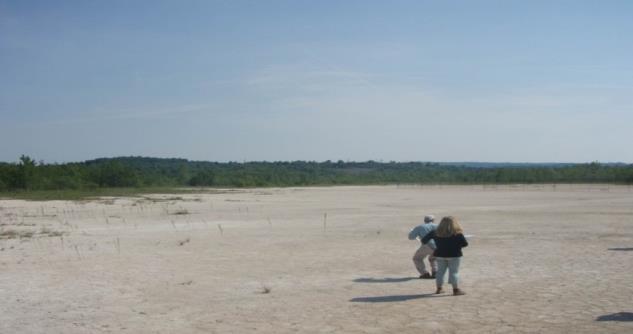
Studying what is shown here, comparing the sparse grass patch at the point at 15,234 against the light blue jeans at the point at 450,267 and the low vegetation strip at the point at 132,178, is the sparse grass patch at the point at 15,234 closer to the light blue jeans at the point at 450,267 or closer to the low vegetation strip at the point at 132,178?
the light blue jeans at the point at 450,267

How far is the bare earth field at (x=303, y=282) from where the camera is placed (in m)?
9.73

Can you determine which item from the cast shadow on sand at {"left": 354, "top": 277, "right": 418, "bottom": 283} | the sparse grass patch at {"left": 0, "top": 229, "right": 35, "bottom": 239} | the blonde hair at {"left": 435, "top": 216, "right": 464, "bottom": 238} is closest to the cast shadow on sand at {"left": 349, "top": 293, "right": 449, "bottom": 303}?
the blonde hair at {"left": 435, "top": 216, "right": 464, "bottom": 238}

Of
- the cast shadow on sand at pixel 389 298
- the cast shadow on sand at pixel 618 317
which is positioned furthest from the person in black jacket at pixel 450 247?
the cast shadow on sand at pixel 618 317

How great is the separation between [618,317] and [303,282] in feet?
19.9

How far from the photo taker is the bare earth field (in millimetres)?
9727

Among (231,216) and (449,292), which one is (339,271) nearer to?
(449,292)

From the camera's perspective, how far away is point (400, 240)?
21547mm

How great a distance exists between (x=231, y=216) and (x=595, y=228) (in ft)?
58.6

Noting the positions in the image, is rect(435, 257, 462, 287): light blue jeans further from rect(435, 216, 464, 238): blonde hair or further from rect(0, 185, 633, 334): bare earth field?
rect(435, 216, 464, 238): blonde hair

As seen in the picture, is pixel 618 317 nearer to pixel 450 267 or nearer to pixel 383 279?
pixel 450 267

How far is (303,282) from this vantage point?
13.4 m

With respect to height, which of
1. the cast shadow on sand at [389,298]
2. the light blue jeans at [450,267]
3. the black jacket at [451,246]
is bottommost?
the cast shadow on sand at [389,298]

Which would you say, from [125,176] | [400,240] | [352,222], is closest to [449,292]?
[400,240]

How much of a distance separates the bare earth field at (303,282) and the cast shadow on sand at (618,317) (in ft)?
0.10
